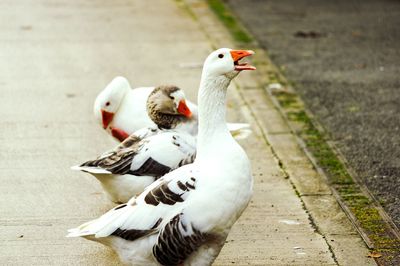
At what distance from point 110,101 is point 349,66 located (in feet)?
14.0

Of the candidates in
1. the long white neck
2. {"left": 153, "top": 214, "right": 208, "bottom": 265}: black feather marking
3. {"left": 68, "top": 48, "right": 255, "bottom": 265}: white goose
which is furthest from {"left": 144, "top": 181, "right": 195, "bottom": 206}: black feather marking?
the long white neck

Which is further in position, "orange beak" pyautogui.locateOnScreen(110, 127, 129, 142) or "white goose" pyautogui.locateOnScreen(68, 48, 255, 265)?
"orange beak" pyautogui.locateOnScreen(110, 127, 129, 142)

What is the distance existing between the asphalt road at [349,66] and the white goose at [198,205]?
1.76m

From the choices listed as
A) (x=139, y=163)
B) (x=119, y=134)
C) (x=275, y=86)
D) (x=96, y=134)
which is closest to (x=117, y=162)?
(x=139, y=163)

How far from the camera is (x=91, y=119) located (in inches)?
338

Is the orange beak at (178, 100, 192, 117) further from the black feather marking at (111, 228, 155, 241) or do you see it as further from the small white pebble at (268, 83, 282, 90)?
the small white pebble at (268, 83, 282, 90)

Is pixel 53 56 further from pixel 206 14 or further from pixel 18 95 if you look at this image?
pixel 206 14

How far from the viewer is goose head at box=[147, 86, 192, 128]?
6.40 m

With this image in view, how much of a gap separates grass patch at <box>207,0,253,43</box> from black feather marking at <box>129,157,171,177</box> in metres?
5.61

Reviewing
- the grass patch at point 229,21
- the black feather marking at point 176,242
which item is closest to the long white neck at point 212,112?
the black feather marking at point 176,242

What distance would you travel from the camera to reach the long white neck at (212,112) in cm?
530

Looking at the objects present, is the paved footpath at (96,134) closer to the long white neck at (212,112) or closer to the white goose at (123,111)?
the white goose at (123,111)

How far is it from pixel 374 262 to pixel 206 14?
25.1ft

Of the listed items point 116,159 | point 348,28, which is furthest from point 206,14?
point 116,159
